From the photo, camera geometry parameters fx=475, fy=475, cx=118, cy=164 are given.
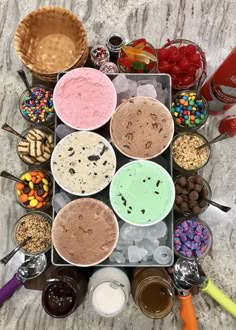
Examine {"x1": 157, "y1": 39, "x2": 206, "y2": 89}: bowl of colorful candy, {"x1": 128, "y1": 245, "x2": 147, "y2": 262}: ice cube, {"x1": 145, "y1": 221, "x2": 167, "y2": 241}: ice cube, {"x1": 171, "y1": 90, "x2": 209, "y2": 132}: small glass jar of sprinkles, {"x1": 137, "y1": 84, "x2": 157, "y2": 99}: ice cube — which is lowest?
{"x1": 128, "y1": 245, "x2": 147, "y2": 262}: ice cube

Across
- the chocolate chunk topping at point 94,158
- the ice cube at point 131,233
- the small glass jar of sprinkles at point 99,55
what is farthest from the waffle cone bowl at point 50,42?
the ice cube at point 131,233

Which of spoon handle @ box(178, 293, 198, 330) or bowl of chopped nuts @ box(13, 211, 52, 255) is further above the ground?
bowl of chopped nuts @ box(13, 211, 52, 255)

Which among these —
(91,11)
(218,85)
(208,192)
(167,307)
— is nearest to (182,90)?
(218,85)

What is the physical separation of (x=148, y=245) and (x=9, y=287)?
0.48m

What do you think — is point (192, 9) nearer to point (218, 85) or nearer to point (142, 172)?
point (218, 85)

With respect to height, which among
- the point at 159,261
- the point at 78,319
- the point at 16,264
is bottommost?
the point at 78,319

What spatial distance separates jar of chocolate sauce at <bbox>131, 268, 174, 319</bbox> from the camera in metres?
1.38

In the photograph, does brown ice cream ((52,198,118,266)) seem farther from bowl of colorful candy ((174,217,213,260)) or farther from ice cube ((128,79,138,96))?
ice cube ((128,79,138,96))

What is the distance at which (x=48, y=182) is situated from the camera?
1.54 m

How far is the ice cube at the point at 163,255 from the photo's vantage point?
143 centimetres

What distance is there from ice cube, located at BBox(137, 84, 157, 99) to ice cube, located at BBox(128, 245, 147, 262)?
48cm

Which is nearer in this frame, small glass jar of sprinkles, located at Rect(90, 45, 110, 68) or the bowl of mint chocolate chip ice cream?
the bowl of mint chocolate chip ice cream

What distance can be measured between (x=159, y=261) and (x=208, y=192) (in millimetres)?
283

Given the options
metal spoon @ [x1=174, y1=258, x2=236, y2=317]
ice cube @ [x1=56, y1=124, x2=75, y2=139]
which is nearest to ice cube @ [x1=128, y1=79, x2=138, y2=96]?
ice cube @ [x1=56, y1=124, x2=75, y2=139]
